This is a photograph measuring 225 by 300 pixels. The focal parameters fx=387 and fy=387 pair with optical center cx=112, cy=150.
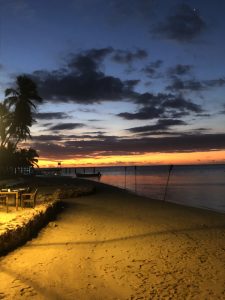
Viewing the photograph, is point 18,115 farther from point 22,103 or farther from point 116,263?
point 116,263

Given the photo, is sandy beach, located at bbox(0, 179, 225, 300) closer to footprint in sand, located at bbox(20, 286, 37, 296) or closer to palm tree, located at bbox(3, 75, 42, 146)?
footprint in sand, located at bbox(20, 286, 37, 296)

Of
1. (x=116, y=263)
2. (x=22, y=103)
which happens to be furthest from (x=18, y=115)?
(x=116, y=263)

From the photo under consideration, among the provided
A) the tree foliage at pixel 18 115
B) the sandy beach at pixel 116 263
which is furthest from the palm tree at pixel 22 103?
the sandy beach at pixel 116 263

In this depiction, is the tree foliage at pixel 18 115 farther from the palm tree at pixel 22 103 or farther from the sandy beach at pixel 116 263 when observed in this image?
the sandy beach at pixel 116 263

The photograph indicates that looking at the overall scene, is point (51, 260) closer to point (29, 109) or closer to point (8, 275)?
point (8, 275)

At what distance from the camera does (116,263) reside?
909cm

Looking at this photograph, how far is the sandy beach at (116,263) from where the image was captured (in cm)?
710

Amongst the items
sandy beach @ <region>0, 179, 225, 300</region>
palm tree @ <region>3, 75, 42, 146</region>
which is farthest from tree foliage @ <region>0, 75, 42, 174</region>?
sandy beach @ <region>0, 179, 225, 300</region>

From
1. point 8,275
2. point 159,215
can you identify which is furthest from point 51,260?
point 159,215

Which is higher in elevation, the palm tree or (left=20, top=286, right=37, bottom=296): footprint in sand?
the palm tree

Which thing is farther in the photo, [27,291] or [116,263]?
[116,263]

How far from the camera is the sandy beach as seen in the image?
279 inches

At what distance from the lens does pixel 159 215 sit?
18.7 metres

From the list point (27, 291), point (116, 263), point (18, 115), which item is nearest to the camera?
point (27, 291)
